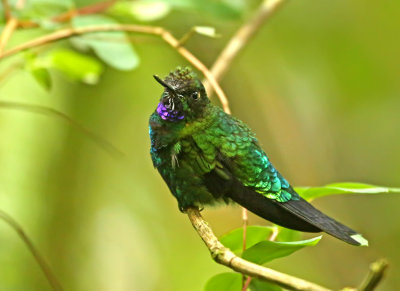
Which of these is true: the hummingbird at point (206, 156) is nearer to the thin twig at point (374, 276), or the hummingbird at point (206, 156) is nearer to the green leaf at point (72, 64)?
the green leaf at point (72, 64)

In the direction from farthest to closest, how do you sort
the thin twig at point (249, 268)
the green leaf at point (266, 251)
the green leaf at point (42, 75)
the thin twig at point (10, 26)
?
the green leaf at point (42, 75), the thin twig at point (10, 26), the green leaf at point (266, 251), the thin twig at point (249, 268)

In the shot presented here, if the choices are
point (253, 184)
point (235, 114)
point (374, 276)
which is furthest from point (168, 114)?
point (235, 114)

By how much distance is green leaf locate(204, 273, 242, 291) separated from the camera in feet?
4.93

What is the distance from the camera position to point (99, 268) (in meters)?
4.92

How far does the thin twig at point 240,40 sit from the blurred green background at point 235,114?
1.08 m

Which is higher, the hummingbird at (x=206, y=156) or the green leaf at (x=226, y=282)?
the hummingbird at (x=206, y=156)

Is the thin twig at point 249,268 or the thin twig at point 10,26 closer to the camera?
the thin twig at point 249,268

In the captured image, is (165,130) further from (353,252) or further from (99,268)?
(99,268)

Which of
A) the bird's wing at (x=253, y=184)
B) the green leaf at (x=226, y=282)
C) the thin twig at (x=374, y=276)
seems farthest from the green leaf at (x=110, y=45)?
the thin twig at (x=374, y=276)

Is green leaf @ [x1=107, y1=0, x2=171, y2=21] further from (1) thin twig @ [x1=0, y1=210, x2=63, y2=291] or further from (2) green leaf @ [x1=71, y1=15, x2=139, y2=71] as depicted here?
(1) thin twig @ [x1=0, y1=210, x2=63, y2=291]

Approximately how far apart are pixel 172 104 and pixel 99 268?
3.24 m

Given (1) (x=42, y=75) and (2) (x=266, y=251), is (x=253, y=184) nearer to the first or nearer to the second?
(2) (x=266, y=251)

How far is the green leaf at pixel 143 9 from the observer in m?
2.72

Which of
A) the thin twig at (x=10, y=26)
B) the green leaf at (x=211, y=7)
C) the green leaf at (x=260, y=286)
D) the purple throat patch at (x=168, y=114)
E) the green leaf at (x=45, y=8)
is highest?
the green leaf at (x=45, y=8)
